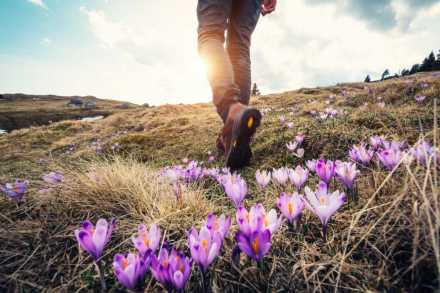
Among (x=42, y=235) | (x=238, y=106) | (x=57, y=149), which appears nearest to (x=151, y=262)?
(x=42, y=235)

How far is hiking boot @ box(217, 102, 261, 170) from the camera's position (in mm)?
2037

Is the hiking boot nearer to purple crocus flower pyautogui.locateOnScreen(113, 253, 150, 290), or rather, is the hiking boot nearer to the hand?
purple crocus flower pyautogui.locateOnScreen(113, 253, 150, 290)

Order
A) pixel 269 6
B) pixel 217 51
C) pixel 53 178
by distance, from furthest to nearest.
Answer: pixel 269 6, pixel 217 51, pixel 53 178

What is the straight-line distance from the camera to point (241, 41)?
282 cm

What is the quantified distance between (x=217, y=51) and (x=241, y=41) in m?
0.52

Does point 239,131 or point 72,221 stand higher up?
point 239,131

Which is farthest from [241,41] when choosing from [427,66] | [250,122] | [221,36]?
[427,66]

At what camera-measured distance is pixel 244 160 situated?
101 inches

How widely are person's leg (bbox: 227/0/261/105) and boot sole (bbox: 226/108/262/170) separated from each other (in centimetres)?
64

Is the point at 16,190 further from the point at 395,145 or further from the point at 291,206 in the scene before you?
the point at 395,145

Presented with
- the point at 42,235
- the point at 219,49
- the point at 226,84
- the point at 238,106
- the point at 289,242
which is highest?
the point at 219,49

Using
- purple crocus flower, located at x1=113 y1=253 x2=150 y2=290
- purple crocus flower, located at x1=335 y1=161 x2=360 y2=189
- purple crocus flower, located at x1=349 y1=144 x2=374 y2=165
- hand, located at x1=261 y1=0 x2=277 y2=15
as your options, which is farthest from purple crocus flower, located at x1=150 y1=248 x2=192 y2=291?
hand, located at x1=261 y1=0 x2=277 y2=15

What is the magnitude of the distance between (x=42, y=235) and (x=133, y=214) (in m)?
0.42

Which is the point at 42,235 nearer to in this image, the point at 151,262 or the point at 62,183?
the point at 62,183
